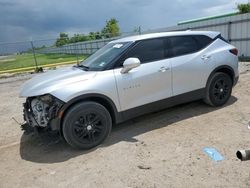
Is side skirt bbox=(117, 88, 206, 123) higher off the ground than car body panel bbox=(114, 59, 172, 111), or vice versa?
car body panel bbox=(114, 59, 172, 111)

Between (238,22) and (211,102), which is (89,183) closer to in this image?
(211,102)

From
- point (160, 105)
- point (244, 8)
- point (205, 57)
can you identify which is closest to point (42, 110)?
point (160, 105)

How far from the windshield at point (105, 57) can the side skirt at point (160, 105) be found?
925 mm

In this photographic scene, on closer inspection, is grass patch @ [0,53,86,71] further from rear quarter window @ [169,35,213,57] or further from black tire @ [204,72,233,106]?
black tire @ [204,72,233,106]

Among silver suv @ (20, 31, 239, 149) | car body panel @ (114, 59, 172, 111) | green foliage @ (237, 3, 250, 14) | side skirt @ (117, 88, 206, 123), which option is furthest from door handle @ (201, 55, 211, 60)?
green foliage @ (237, 3, 250, 14)

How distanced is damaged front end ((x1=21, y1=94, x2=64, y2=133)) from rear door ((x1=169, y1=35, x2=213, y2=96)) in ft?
7.46

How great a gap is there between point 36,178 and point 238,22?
42.7ft

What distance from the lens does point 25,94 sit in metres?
4.51

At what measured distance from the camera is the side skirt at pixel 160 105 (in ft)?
15.8

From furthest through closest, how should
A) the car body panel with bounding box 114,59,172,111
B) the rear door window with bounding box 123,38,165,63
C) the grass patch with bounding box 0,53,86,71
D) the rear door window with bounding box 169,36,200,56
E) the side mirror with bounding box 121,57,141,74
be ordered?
the grass patch with bounding box 0,53,86,71 < the rear door window with bounding box 169,36,200,56 < the rear door window with bounding box 123,38,165,63 < the car body panel with bounding box 114,59,172,111 < the side mirror with bounding box 121,57,141,74

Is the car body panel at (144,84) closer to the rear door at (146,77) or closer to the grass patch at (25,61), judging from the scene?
the rear door at (146,77)

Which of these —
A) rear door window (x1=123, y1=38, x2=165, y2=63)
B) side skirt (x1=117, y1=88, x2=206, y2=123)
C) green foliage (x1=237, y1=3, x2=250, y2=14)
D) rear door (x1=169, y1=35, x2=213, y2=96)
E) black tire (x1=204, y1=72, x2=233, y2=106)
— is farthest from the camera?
green foliage (x1=237, y1=3, x2=250, y2=14)

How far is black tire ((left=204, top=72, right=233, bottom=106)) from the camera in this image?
5691 mm

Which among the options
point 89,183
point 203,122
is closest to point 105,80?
point 89,183
